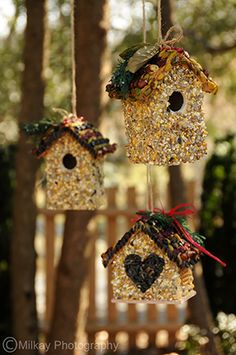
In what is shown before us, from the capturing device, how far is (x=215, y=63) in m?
6.73

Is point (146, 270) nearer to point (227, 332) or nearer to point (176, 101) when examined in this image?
point (176, 101)

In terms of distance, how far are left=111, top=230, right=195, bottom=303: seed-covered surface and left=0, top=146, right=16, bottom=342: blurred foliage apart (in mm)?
2904

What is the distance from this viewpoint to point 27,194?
5.10 m

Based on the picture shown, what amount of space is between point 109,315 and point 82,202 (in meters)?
3.82

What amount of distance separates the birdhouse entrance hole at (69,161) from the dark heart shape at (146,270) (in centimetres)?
75

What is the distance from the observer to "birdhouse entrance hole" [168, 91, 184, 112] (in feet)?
9.55

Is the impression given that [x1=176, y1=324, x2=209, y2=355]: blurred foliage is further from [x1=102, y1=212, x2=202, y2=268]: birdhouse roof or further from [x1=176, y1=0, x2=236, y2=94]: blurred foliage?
[x1=102, y1=212, x2=202, y2=268]: birdhouse roof

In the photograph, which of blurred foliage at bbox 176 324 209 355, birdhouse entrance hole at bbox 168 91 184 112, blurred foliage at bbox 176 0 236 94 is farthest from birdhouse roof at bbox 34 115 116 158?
blurred foliage at bbox 176 0 236 94

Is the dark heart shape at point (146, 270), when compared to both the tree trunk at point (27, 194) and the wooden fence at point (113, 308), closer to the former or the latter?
the tree trunk at point (27, 194)

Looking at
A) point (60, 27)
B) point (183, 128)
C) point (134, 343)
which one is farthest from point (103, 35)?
point (134, 343)

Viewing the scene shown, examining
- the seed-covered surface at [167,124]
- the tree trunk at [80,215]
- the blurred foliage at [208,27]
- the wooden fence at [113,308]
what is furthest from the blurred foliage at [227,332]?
the seed-covered surface at [167,124]

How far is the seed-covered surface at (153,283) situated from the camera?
2.78m

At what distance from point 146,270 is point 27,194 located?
243 centimetres

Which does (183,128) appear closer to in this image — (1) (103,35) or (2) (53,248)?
(1) (103,35)
